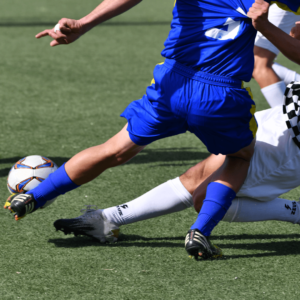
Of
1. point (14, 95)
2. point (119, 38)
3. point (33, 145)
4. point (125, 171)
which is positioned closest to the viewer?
point (125, 171)

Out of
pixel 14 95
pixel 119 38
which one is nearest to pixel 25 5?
pixel 119 38

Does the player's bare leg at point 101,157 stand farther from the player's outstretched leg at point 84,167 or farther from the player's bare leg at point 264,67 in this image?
the player's bare leg at point 264,67

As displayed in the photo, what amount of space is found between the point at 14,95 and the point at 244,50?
13.7 ft

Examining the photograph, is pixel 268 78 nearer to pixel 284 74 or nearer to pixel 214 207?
pixel 284 74

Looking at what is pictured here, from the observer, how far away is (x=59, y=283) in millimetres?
2385

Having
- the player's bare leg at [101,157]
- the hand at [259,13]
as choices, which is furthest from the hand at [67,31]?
the hand at [259,13]

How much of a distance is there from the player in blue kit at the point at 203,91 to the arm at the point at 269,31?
0.03m

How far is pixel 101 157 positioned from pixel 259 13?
0.98 metres

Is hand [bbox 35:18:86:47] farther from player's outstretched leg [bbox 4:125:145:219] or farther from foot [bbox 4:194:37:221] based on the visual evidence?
foot [bbox 4:194:37:221]

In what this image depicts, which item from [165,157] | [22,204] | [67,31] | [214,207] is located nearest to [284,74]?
[165,157]

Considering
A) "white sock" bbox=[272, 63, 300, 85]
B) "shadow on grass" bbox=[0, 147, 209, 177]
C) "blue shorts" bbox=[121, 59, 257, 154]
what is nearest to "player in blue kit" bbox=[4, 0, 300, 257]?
"blue shorts" bbox=[121, 59, 257, 154]

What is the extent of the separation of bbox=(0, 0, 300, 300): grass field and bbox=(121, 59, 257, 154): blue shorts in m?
0.58

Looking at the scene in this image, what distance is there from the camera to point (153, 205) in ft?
9.39

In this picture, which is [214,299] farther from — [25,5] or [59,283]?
[25,5]
